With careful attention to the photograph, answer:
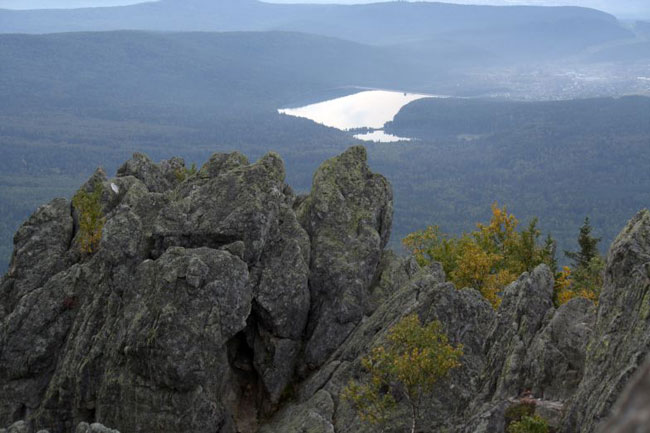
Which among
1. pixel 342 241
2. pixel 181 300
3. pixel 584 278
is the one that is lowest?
pixel 584 278

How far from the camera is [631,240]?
25781mm

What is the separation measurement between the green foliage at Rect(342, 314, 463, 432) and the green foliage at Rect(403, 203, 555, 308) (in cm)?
2087

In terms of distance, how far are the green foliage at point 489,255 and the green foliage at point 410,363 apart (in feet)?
68.5

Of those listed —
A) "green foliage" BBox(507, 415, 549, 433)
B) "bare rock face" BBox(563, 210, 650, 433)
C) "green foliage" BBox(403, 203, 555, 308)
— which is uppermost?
"bare rock face" BBox(563, 210, 650, 433)

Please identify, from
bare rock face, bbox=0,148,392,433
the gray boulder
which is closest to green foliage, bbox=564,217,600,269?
the gray boulder

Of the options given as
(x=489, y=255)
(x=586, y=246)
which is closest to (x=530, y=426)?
(x=489, y=255)

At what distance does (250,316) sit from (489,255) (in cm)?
2500

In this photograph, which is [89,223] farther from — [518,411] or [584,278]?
[584,278]

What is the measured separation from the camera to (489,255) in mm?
56156

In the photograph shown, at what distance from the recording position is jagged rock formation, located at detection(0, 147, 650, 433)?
28312 millimetres

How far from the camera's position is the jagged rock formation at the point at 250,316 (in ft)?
92.9

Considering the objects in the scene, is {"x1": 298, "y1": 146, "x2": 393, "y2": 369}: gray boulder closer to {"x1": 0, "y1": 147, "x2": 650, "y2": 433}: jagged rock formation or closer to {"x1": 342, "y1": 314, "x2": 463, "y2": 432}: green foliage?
{"x1": 0, "y1": 147, "x2": 650, "y2": 433}: jagged rock formation

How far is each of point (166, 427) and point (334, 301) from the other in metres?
11.3

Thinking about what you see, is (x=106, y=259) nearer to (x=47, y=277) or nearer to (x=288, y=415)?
(x=47, y=277)
